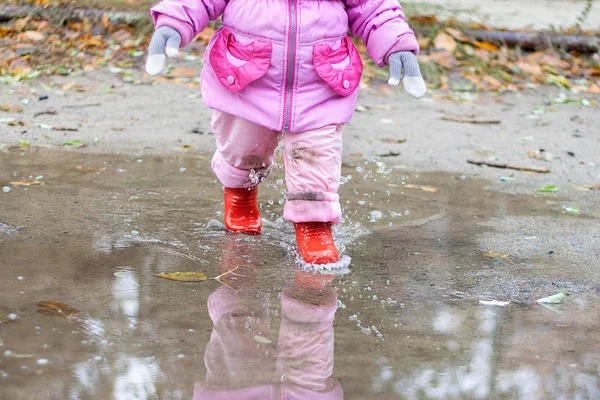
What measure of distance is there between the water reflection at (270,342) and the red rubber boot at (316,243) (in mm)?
127

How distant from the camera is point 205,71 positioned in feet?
10.2

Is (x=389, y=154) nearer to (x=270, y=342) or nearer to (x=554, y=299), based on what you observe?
(x=554, y=299)

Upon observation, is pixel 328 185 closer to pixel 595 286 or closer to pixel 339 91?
pixel 339 91

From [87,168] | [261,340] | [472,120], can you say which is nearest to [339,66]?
[261,340]

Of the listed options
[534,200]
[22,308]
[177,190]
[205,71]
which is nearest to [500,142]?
[534,200]

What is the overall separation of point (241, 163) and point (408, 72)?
71 centimetres

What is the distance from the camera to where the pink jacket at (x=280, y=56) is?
2.93 meters

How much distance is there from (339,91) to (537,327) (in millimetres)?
1024

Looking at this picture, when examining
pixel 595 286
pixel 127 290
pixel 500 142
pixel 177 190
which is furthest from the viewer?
pixel 500 142

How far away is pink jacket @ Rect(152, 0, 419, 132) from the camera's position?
293cm

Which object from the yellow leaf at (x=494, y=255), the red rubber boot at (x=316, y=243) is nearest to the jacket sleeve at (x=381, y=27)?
the red rubber boot at (x=316, y=243)

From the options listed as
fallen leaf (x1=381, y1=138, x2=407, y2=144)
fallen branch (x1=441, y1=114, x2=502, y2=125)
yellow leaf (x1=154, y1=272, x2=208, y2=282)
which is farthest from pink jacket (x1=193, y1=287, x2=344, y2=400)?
fallen branch (x1=441, y1=114, x2=502, y2=125)

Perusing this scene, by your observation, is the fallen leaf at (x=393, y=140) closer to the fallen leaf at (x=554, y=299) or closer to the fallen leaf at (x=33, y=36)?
the fallen leaf at (x=554, y=299)

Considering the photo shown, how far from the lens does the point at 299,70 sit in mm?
2953
